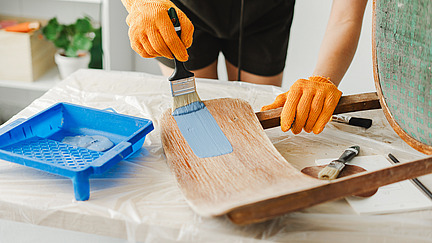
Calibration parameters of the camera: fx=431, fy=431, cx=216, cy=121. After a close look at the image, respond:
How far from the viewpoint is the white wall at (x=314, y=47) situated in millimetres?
1931

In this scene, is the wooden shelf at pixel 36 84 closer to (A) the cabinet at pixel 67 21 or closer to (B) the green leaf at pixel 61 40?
(A) the cabinet at pixel 67 21

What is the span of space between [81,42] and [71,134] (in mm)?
1173

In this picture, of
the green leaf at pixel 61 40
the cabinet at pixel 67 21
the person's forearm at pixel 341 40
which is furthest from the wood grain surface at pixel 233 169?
the green leaf at pixel 61 40

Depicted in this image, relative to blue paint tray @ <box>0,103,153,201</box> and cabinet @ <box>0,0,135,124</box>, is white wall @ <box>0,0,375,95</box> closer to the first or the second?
cabinet @ <box>0,0,135,124</box>

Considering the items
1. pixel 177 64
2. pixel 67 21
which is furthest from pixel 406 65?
pixel 67 21

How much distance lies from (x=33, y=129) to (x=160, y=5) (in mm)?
324

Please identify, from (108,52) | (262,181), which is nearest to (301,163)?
(262,181)

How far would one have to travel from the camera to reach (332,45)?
102 centimetres

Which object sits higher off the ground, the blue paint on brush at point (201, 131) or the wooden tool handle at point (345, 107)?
the wooden tool handle at point (345, 107)

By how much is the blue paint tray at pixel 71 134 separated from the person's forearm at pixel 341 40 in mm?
459

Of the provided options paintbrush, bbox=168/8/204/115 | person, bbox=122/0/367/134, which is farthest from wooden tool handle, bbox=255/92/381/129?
paintbrush, bbox=168/8/204/115

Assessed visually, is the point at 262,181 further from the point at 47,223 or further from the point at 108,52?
the point at 108,52

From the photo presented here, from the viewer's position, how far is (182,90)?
0.84 m

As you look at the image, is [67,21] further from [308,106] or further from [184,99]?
[308,106]
